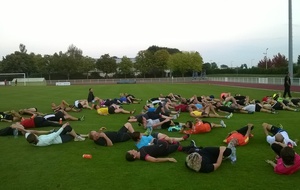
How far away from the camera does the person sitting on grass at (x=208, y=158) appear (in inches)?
276

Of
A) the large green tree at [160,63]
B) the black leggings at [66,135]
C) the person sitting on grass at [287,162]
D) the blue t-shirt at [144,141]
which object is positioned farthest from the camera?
the large green tree at [160,63]

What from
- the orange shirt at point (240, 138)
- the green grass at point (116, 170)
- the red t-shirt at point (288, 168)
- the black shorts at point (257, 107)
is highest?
the black shorts at point (257, 107)

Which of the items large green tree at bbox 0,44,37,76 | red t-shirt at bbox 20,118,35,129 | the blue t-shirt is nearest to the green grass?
the blue t-shirt

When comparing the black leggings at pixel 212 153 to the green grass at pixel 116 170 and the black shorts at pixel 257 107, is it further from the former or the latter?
the black shorts at pixel 257 107

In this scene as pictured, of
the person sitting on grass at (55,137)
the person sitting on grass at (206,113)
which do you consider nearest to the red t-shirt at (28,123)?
the person sitting on grass at (55,137)

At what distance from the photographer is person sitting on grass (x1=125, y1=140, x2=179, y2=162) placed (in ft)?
26.0

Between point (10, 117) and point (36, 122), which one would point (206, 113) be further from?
point (10, 117)

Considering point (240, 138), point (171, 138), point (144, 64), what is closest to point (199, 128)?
A: point (240, 138)

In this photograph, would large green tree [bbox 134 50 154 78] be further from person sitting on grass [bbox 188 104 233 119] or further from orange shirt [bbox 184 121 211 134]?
orange shirt [bbox 184 121 211 134]

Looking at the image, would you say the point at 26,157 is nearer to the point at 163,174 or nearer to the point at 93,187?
the point at 93,187

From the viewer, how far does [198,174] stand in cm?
700

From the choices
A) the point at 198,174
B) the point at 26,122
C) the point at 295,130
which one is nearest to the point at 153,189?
the point at 198,174

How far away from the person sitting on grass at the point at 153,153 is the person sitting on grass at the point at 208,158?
2.71 feet

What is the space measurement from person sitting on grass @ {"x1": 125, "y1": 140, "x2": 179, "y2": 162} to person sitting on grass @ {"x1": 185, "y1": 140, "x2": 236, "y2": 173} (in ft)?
2.71
